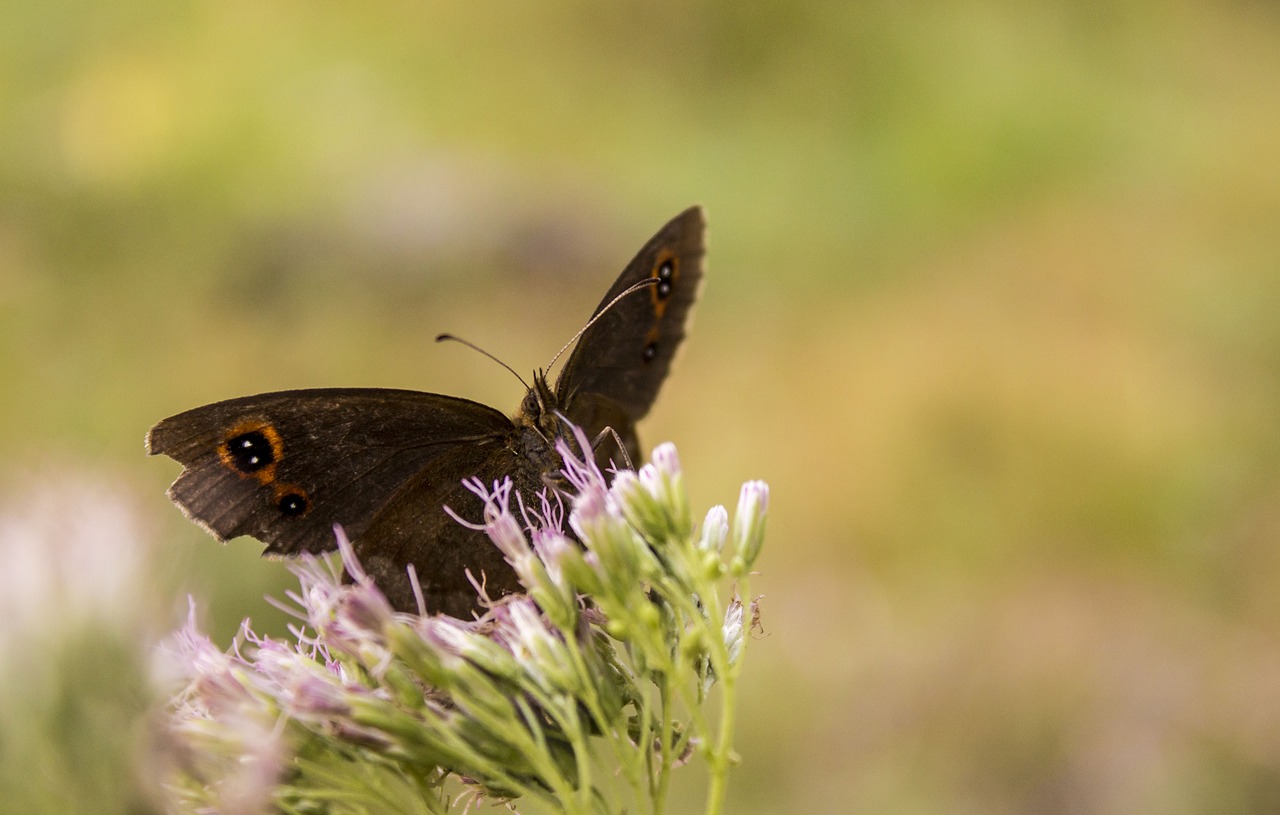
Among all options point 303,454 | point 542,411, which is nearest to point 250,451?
point 303,454

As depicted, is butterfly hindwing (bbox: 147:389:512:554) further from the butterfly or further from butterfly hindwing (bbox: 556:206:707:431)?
butterfly hindwing (bbox: 556:206:707:431)

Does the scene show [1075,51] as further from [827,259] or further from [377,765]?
[377,765]

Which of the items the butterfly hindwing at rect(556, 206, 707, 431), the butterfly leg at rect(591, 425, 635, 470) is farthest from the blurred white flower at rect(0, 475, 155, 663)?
the butterfly hindwing at rect(556, 206, 707, 431)

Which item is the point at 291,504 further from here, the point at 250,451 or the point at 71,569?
the point at 71,569

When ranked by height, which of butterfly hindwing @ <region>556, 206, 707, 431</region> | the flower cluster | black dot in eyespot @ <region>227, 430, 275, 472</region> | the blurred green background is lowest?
the flower cluster

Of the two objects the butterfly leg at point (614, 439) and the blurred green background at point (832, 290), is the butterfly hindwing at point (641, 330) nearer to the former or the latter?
the butterfly leg at point (614, 439)

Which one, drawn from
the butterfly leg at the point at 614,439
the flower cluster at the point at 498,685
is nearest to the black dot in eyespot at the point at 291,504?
the flower cluster at the point at 498,685
